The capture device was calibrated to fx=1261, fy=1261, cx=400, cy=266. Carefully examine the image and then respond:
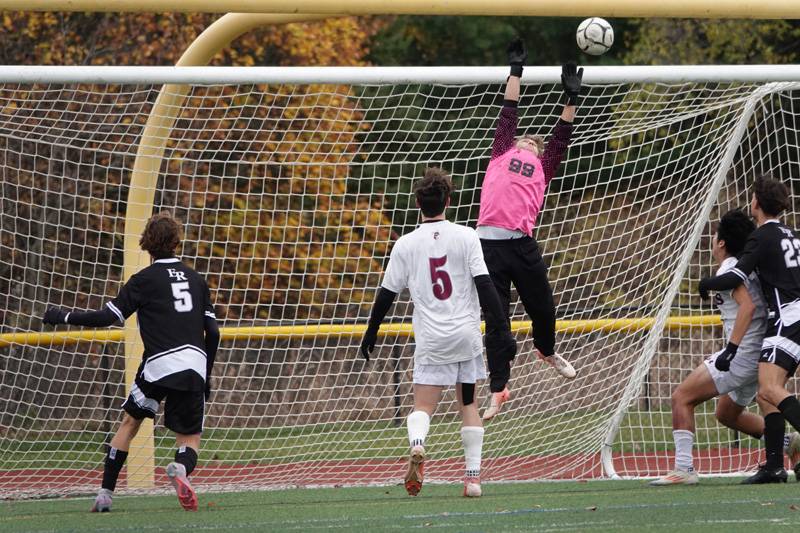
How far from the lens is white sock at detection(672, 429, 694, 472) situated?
27.2ft

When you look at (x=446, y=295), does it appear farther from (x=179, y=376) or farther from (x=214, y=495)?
(x=214, y=495)

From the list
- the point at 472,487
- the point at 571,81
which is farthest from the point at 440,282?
the point at 571,81

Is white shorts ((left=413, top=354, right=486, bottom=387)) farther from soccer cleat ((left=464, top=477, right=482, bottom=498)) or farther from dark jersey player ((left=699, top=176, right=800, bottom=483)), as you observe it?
dark jersey player ((left=699, top=176, right=800, bottom=483))

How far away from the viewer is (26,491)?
9.18 metres

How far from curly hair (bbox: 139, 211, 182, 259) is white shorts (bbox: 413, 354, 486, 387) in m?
1.64

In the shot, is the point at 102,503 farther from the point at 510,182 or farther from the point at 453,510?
the point at 510,182

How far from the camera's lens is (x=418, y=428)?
7332 mm

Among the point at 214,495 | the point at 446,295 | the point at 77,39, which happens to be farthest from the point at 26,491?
the point at 77,39

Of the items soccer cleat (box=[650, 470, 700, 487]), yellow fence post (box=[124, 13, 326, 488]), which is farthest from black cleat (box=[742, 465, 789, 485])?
yellow fence post (box=[124, 13, 326, 488])

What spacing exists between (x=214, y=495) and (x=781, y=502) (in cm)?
385

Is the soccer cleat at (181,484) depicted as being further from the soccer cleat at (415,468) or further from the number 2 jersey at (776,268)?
the number 2 jersey at (776,268)

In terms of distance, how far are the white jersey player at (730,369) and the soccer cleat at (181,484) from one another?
310 centimetres

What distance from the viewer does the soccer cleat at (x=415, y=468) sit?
705 centimetres

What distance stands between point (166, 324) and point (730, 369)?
11.8 ft
